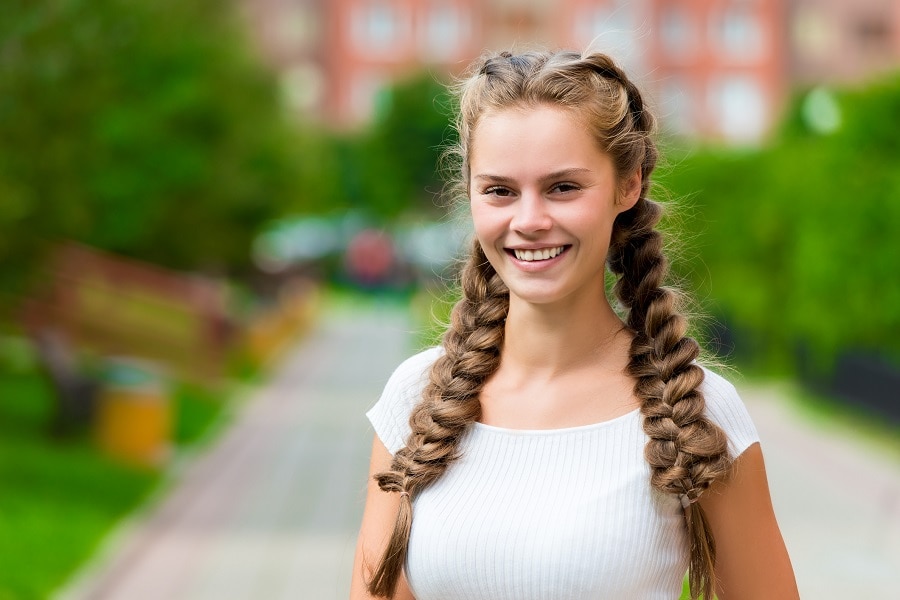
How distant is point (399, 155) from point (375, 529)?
62552 millimetres

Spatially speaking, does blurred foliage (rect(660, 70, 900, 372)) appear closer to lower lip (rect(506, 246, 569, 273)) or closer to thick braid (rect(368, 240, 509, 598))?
thick braid (rect(368, 240, 509, 598))

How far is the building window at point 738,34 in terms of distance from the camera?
7644 centimetres

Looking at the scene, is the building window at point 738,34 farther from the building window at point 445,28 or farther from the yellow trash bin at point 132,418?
the yellow trash bin at point 132,418

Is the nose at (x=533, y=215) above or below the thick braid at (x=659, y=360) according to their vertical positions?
above

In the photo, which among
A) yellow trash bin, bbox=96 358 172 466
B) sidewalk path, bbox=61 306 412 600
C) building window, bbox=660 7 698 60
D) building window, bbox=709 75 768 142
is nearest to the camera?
sidewalk path, bbox=61 306 412 600

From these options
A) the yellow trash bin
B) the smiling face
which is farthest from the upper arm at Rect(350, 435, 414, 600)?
the yellow trash bin

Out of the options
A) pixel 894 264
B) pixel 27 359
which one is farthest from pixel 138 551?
pixel 27 359

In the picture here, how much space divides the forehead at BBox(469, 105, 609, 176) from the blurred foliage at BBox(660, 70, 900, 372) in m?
9.17

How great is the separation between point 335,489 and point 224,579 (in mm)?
3287

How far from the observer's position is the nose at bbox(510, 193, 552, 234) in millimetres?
2541

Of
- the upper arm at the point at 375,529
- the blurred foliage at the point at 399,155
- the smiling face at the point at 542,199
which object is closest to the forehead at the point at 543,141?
the smiling face at the point at 542,199

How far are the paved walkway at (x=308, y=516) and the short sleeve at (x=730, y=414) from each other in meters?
3.68

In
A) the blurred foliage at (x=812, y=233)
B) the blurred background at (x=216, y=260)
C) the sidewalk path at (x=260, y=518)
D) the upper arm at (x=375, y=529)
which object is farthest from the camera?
the blurred foliage at (x=812, y=233)

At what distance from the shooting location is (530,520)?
2.51 meters
